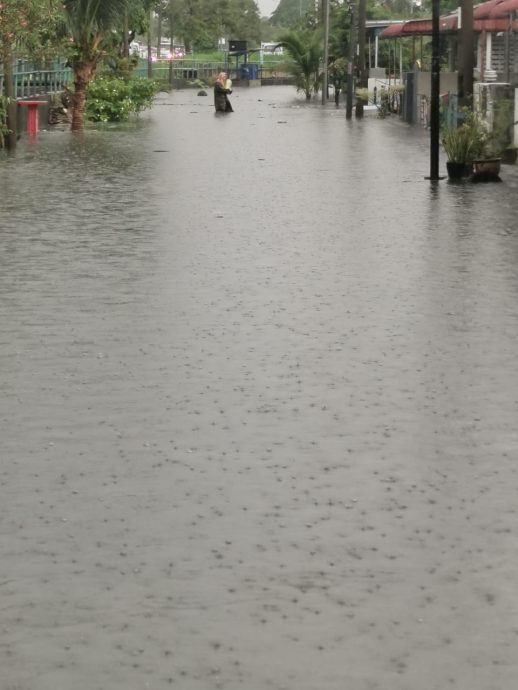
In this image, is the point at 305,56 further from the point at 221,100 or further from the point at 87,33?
the point at 87,33

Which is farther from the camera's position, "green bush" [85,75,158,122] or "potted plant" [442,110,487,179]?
"green bush" [85,75,158,122]

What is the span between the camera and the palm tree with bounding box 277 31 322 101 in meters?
75.6

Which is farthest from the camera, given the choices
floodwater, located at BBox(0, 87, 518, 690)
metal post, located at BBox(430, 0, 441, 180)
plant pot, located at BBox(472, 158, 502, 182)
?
plant pot, located at BBox(472, 158, 502, 182)

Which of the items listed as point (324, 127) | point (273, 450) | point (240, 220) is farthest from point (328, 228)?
point (324, 127)

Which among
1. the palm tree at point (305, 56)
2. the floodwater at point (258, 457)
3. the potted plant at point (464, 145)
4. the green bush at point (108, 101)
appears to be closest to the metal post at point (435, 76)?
the potted plant at point (464, 145)

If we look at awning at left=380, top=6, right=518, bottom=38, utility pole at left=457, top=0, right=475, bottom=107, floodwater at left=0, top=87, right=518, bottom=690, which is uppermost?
awning at left=380, top=6, right=518, bottom=38

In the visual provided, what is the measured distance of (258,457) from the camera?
302 inches

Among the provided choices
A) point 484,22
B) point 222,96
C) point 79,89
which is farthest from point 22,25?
point 222,96

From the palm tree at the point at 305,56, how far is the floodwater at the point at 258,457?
5902cm

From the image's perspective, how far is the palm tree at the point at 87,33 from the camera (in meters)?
42.2

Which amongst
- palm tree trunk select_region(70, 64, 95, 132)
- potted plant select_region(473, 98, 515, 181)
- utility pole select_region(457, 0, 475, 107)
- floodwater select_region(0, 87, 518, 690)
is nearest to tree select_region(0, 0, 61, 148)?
utility pole select_region(457, 0, 475, 107)

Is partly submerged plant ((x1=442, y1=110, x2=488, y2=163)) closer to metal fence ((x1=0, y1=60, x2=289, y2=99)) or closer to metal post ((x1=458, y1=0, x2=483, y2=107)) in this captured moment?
metal post ((x1=458, y1=0, x2=483, y2=107))

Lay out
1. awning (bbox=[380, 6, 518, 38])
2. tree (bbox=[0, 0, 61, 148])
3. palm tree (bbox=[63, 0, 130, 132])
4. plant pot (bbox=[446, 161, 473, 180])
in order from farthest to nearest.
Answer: palm tree (bbox=[63, 0, 130, 132]) → awning (bbox=[380, 6, 518, 38]) → tree (bbox=[0, 0, 61, 148]) → plant pot (bbox=[446, 161, 473, 180])

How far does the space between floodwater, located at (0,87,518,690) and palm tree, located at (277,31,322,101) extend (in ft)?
194
